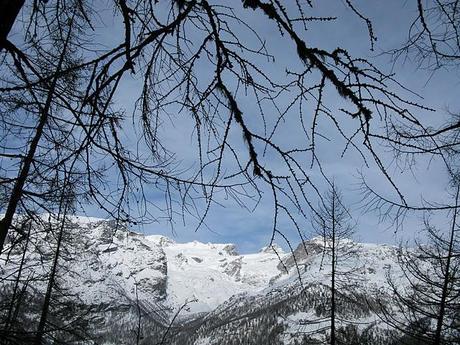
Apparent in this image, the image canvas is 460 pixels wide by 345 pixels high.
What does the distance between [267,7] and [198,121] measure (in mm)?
699

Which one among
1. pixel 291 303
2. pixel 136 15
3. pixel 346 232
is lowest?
pixel 136 15

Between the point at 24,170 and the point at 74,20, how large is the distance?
1.88 meters

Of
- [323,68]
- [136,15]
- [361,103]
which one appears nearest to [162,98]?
[136,15]

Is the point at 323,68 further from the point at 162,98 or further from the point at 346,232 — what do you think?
the point at 346,232

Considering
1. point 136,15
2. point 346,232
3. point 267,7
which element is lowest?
point 267,7

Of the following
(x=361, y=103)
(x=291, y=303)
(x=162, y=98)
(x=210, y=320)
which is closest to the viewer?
(x=361, y=103)

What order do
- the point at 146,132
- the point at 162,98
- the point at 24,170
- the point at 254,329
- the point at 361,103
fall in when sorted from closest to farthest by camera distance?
the point at 361,103, the point at 162,98, the point at 146,132, the point at 24,170, the point at 254,329

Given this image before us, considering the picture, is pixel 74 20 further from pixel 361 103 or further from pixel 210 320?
pixel 210 320

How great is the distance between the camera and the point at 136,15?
2.18 m

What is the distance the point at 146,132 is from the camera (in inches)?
93.0

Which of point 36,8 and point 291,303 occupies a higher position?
point 291,303

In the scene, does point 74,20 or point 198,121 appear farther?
point 74,20

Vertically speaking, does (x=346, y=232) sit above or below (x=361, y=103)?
above

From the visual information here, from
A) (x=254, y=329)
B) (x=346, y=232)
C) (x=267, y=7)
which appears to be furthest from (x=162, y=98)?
(x=254, y=329)
